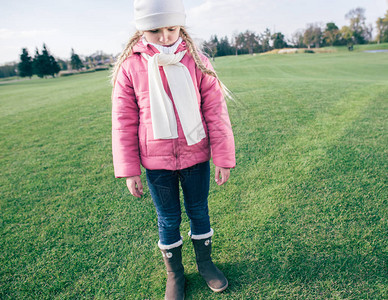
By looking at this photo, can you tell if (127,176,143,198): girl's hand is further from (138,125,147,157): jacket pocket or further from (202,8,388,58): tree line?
(202,8,388,58): tree line

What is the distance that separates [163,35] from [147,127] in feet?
1.83

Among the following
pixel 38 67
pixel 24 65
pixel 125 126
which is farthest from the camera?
pixel 24 65

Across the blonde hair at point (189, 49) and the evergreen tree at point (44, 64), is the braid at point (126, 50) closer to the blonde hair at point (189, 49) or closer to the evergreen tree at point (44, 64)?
the blonde hair at point (189, 49)

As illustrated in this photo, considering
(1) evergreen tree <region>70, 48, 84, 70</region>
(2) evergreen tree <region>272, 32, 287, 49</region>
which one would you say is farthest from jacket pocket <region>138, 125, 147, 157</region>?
(2) evergreen tree <region>272, 32, 287, 49</region>

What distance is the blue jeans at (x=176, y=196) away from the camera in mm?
1704

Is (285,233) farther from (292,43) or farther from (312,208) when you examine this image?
(292,43)

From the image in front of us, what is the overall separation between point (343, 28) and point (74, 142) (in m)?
66.2

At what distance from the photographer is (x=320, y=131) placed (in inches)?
160

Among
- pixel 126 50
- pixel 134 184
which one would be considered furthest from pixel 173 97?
pixel 134 184

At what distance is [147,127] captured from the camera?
161 cm

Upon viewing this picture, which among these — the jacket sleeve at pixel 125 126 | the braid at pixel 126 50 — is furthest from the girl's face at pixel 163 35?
the jacket sleeve at pixel 125 126

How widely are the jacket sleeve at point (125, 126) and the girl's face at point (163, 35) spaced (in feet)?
0.70

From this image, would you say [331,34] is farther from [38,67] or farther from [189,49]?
[189,49]

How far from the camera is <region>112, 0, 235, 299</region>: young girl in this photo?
1545 millimetres
